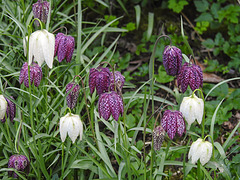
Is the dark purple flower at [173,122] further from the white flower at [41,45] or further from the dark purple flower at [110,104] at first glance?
the white flower at [41,45]

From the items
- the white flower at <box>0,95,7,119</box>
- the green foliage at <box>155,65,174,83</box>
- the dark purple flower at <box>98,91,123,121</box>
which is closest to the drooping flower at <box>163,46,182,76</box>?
the dark purple flower at <box>98,91,123,121</box>

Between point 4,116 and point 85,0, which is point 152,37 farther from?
point 4,116

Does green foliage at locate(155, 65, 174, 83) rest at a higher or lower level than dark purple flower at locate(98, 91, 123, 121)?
lower

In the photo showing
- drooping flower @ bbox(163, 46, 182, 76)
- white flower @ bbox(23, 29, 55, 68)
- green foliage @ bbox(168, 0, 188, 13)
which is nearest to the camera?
white flower @ bbox(23, 29, 55, 68)

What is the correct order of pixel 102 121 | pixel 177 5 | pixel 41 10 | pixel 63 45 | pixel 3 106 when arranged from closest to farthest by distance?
1. pixel 3 106
2. pixel 63 45
3. pixel 102 121
4. pixel 41 10
5. pixel 177 5

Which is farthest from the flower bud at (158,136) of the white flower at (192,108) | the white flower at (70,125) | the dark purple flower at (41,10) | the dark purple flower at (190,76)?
the dark purple flower at (41,10)

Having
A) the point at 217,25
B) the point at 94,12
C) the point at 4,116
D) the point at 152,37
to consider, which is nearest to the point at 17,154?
the point at 4,116

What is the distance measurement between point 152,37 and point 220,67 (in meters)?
0.75

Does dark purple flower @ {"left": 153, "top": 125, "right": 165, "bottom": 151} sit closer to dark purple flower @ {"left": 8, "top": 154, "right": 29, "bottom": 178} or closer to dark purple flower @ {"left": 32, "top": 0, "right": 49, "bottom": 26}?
dark purple flower @ {"left": 8, "top": 154, "right": 29, "bottom": 178}

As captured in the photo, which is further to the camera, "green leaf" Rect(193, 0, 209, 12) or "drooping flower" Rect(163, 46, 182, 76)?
"green leaf" Rect(193, 0, 209, 12)

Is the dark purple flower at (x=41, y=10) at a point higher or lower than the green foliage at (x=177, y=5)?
lower

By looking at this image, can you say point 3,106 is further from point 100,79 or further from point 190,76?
point 190,76

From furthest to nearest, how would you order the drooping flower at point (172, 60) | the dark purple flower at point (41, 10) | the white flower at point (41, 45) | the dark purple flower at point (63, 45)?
the dark purple flower at point (41, 10), the dark purple flower at point (63, 45), the drooping flower at point (172, 60), the white flower at point (41, 45)

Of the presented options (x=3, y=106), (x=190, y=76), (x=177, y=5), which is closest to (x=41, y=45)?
(x=3, y=106)
